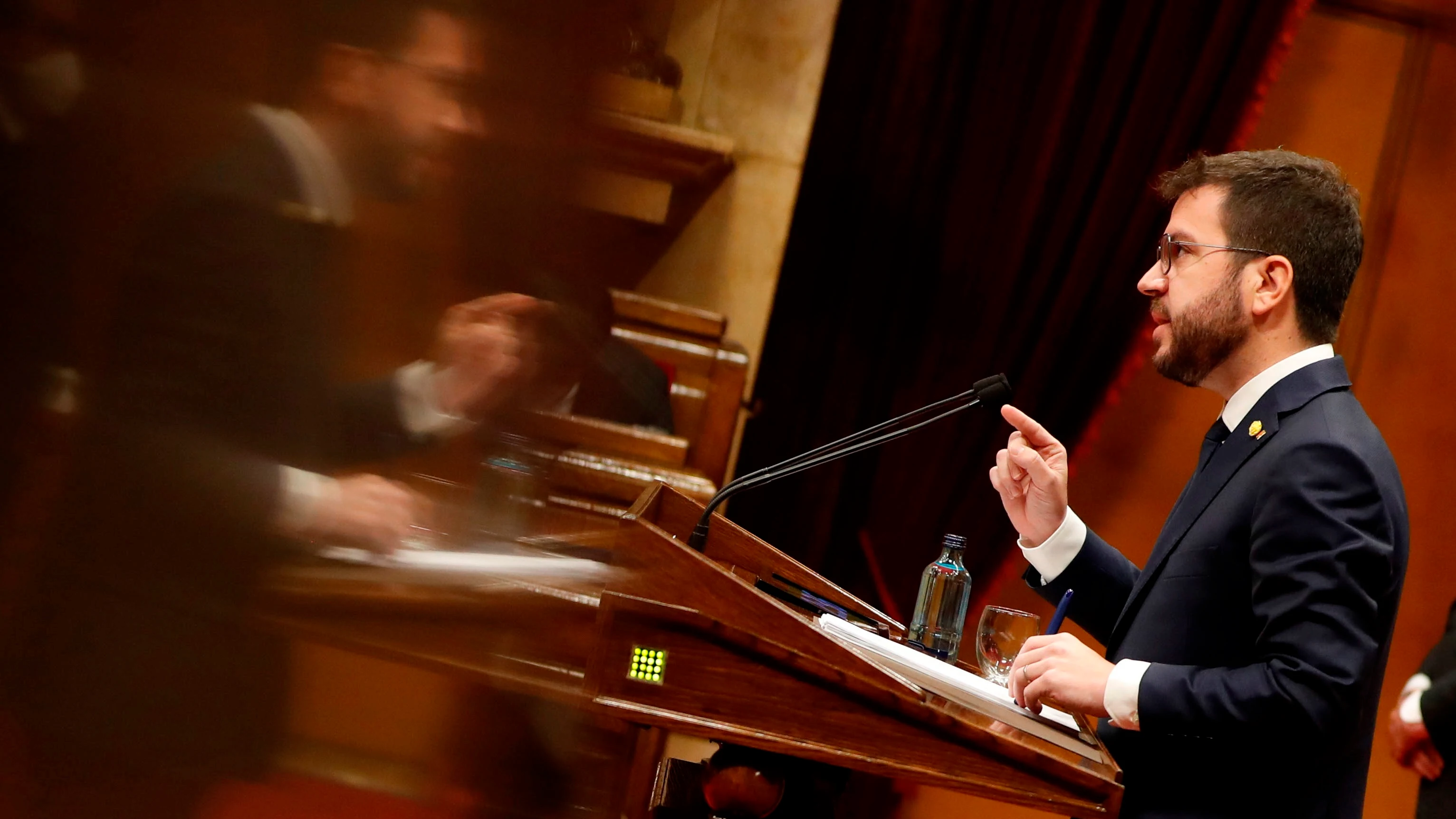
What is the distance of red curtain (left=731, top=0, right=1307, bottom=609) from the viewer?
3.50 metres

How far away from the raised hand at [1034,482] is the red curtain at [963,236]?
5.88 ft

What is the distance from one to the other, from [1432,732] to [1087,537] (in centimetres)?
160

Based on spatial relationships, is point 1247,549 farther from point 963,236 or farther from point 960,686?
point 963,236

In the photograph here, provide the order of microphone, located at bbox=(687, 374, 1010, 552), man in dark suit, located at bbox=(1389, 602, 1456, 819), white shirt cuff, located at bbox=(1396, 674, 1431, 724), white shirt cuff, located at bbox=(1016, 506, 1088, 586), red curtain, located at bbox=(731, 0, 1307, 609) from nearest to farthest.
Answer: microphone, located at bbox=(687, 374, 1010, 552) < white shirt cuff, located at bbox=(1016, 506, 1088, 586) < man in dark suit, located at bbox=(1389, 602, 1456, 819) < white shirt cuff, located at bbox=(1396, 674, 1431, 724) < red curtain, located at bbox=(731, 0, 1307, 609)

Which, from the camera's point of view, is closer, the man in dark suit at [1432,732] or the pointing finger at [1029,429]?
the pointing finger at [1029,429]

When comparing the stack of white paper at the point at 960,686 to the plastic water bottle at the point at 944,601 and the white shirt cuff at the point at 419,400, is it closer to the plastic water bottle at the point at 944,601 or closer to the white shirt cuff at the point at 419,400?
the plastic water bottle at the point at 944,601

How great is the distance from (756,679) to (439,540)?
Answer: 3.56 ft

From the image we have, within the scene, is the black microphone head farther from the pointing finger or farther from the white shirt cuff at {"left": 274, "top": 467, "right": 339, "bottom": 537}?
the white shirt cuff at {"left": 274, "top": 467, "right": 339, "bottom": 537}

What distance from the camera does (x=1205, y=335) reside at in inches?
68.1

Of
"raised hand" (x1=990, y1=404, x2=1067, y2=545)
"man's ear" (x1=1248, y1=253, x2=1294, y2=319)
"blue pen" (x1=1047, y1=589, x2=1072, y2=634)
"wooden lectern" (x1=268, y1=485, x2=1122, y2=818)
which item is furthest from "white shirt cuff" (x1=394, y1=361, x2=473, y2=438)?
"man's ear" (x1=1248, y1=253, x2=1294, y2=319)

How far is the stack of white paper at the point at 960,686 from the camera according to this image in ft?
4.23

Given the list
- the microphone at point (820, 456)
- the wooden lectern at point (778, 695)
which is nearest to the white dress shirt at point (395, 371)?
the wooden lectern at point (778, 695)

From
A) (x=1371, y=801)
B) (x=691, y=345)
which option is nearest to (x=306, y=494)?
(x=691, y=345)

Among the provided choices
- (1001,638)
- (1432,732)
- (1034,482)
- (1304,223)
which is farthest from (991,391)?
(1432,732)
